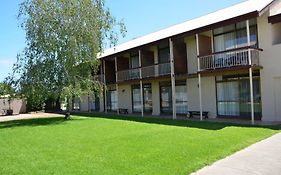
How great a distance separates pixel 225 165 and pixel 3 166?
5.64 m

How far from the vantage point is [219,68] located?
59.0 feet

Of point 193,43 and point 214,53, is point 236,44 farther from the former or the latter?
point 193,43

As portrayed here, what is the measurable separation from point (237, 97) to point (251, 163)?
35.9ft

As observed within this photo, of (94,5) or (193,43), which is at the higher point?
(94,5)

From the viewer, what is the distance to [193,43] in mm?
21203

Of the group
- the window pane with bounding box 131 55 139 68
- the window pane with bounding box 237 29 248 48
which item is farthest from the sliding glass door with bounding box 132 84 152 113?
the window pane with bounding box 237 29 248 48

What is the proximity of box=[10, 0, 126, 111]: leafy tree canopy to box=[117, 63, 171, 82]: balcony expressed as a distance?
4500 millimetres

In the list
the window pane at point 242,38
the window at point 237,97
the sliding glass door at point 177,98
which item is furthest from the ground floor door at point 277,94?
the sliding glass door at point 177,98

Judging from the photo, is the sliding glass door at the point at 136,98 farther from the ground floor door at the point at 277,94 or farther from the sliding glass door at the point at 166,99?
the ground floor door at the point at 277,94

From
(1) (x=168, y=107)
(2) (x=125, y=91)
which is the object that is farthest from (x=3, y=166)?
(2) (x=125, y=91)

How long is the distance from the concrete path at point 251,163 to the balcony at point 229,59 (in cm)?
765

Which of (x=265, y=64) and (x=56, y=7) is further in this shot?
(x=56, y=7)

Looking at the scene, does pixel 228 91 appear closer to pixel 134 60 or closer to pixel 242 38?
pixel 242 38

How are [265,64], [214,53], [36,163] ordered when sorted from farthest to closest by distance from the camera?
1. [214,53]
2. [265,64]
3. [36,163]
